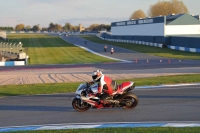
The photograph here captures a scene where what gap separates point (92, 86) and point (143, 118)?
→ 238 cm

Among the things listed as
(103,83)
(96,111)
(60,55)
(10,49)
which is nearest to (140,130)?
(103,83)

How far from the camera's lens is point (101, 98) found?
42.8ft

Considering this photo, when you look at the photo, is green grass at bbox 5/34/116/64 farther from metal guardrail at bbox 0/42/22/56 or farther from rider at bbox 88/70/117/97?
rider at bbox 88/70/117/97

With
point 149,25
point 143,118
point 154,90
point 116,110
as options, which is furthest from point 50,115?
point 149,25

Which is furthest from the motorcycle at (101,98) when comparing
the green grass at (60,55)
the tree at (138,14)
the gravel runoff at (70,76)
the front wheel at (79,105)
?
the tree at (138,14)

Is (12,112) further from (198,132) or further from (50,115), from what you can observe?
(198,132)

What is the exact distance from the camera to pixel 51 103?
602 inches

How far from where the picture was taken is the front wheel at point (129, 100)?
523 inches

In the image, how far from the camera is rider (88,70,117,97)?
41.8 ft

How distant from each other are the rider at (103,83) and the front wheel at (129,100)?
1.74ft

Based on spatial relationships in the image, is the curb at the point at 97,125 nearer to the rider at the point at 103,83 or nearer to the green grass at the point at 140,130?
the green grass at the point at 140,130

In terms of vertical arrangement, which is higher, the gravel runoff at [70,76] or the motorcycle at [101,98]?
the motorcycle at [101,98]

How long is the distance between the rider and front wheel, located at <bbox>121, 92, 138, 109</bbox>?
53 cm

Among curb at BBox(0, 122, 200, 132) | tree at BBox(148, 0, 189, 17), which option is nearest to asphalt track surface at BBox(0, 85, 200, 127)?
curb at BBox(0, 122, 200, 132)
